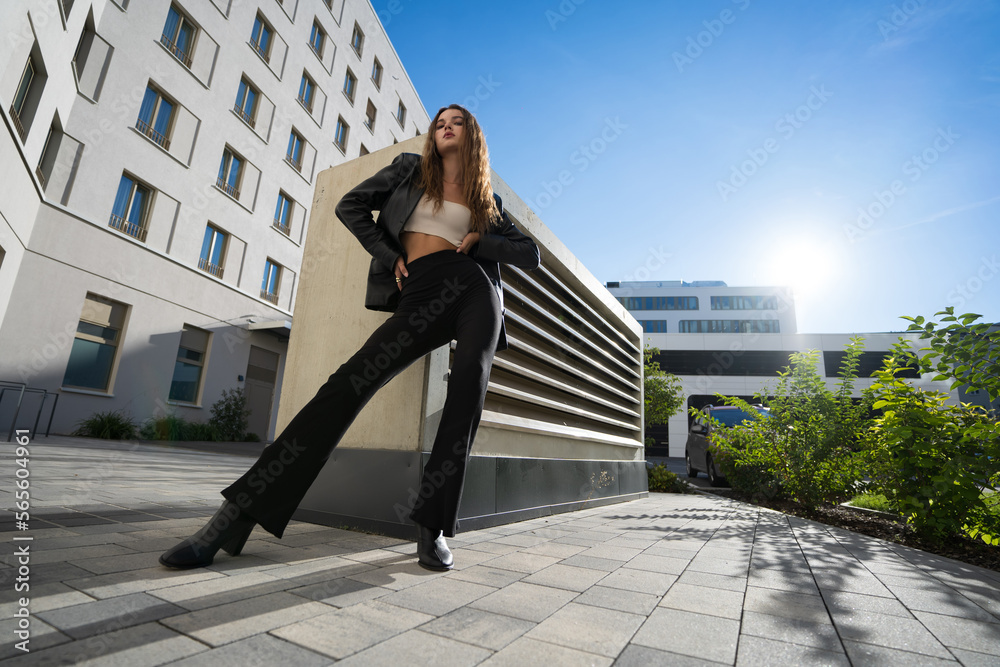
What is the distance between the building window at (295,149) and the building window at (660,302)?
3677cm

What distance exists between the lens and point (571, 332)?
5145 millimetres

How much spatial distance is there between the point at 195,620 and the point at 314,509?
1.64m

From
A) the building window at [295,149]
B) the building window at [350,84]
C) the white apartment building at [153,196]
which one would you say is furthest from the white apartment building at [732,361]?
the white apartment building at [153,196]

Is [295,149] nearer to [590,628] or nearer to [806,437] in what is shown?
[806,437]

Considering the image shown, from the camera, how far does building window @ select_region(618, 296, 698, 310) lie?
164ft

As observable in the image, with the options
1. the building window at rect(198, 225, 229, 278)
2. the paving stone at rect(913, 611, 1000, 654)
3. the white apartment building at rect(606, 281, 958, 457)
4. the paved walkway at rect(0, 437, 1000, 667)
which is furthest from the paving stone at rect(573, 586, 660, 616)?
the white apartment building at rect(606, 281, 958, 457)

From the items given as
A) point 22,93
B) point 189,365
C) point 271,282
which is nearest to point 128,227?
point 189,365

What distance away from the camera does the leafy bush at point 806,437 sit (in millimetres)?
4961

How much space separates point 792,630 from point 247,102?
746 inches

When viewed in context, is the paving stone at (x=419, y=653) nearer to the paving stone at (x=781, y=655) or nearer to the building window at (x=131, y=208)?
the paving stone at (x=781, y=655)

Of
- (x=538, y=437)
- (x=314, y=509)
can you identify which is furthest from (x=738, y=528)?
(x=314, y=509)

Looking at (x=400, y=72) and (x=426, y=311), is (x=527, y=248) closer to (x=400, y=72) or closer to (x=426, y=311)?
(x=426, y=311)

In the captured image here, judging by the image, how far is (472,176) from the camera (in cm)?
240

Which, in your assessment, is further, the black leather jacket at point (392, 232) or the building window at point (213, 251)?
the building window at point (213, 251)
